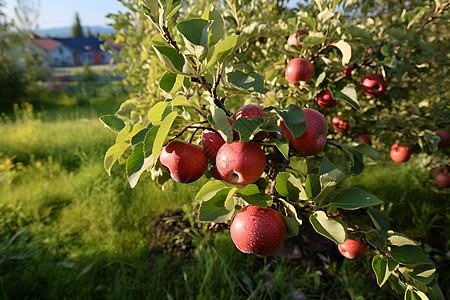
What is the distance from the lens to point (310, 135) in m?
0.69

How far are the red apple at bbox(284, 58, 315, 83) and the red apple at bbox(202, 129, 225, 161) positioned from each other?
1.72 feet

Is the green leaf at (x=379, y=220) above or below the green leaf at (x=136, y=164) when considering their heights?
below

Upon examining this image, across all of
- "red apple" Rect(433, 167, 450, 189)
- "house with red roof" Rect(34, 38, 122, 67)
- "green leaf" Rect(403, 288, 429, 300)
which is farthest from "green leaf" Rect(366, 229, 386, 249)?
"house with red roof" Rect(34, 38, 122, 67)

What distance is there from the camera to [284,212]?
794 mm

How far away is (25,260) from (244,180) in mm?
1928

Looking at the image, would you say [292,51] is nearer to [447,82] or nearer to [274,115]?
[274,115]

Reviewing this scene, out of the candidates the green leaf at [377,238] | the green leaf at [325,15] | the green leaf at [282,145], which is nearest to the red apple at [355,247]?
the green leaf at [377,238]

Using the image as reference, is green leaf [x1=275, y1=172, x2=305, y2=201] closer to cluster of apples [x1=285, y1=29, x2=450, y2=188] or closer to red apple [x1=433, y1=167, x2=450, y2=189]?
cluster of apples [x1=285, y1=29, x2=450, y2=188]

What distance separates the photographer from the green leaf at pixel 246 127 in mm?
571

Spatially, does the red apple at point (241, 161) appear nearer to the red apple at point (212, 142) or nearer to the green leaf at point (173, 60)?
the red apple at point (212, 142)

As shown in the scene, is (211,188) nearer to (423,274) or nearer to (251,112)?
(251,112)

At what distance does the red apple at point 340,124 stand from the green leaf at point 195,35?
1.33 metres

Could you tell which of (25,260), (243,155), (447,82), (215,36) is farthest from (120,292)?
(447,82)

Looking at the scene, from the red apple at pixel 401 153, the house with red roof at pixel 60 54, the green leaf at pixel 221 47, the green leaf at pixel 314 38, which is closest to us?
the green leaf at pixel 221 47
